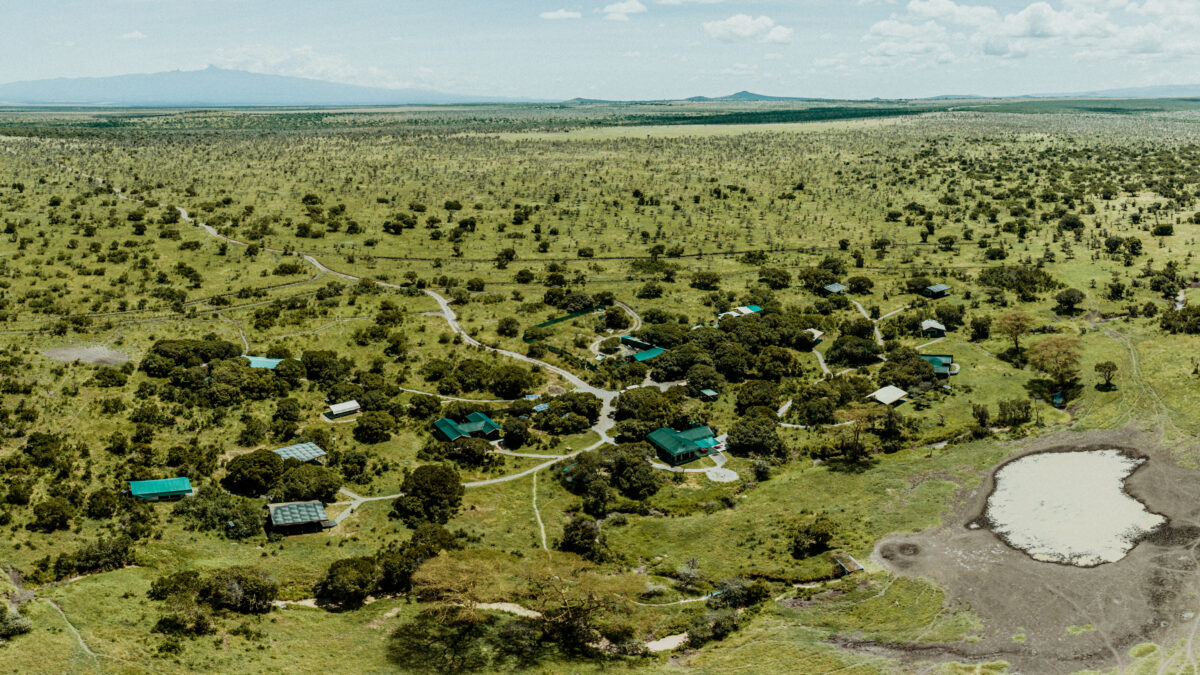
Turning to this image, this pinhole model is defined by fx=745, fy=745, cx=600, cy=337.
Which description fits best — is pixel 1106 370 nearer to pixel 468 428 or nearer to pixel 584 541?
pixel 584 541

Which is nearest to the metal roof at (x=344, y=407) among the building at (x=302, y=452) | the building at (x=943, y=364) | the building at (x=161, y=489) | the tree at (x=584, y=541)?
the building at (x=302, y=452)

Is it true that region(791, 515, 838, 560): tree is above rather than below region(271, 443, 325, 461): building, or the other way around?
below

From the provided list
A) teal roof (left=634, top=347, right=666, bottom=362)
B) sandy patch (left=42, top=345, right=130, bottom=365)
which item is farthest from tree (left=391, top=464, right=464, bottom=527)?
sandy patch (left=42, top=345, right=130, bottom=365)

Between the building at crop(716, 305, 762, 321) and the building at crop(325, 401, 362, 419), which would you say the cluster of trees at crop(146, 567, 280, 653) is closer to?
the building at crop(325, 401, 362, 419)

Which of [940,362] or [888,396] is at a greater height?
[940,362]

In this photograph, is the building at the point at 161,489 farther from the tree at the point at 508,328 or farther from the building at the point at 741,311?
the building at the point at 741,311

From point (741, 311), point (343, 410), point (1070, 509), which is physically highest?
point (741, 311)

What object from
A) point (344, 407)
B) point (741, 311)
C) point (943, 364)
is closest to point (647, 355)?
point (741, 311)
